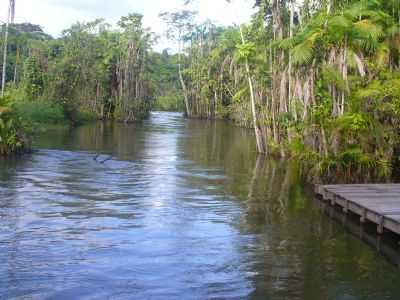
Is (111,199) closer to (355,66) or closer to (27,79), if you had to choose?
(355,66)

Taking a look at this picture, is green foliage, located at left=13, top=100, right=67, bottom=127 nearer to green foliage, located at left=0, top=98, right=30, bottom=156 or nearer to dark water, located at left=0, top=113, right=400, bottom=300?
green foliage, located at left=0, top=98, right=30, bottom=156

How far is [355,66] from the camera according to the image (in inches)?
618

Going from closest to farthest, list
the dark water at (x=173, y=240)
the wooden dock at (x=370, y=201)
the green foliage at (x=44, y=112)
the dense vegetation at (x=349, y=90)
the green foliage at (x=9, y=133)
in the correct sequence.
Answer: the dark water at (x=173, y=240)
the wooden dock at (x=370, y=201)
the dense vegetation at (x=349, y=90)
the green foliage at (x=9, y=133)
the green foliage at (x=44, y=112)

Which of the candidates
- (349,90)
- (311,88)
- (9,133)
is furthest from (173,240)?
(9,133)

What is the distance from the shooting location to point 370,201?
39.2 ft

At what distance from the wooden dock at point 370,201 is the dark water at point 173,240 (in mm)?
415

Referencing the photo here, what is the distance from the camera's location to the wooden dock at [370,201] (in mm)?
10440

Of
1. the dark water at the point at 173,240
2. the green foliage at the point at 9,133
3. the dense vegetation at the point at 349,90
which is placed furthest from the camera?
the green foliage at the point at 9,133

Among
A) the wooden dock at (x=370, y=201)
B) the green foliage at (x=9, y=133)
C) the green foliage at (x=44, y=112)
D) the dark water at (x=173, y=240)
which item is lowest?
the dark water at (x=173, y=240)

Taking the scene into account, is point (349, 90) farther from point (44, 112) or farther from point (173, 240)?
point (44, 112)

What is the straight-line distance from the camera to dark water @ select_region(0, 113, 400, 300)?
7555mm

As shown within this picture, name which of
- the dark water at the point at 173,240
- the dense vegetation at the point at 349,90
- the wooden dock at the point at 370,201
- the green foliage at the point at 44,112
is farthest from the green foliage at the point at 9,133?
the green foliage at the point at 44,112

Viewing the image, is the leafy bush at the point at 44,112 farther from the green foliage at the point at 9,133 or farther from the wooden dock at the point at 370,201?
the wooden dock at the point at 370,201

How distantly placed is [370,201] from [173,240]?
4413 mm
